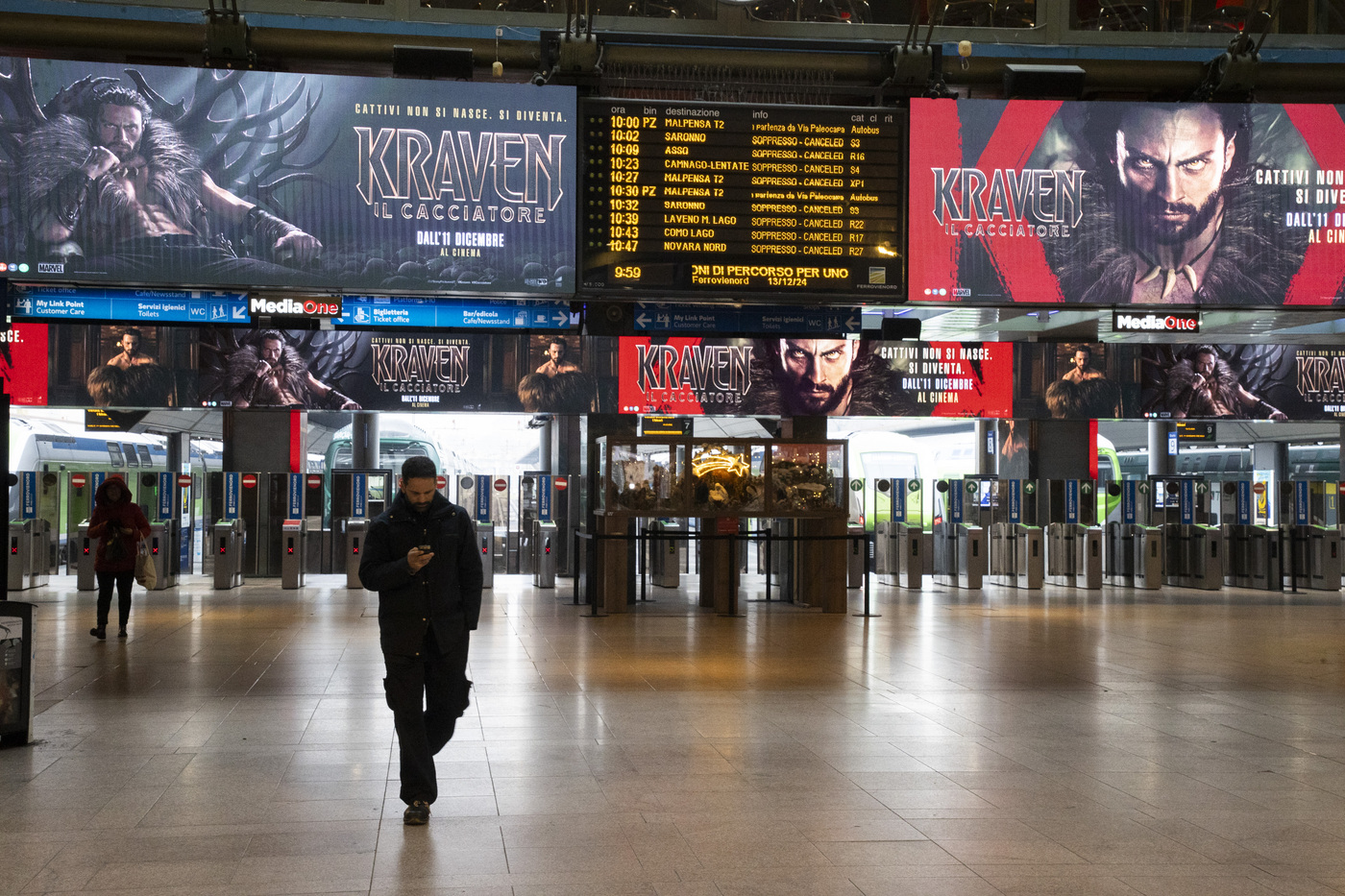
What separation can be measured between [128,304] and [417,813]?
7.19m

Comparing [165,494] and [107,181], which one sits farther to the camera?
[165,494]

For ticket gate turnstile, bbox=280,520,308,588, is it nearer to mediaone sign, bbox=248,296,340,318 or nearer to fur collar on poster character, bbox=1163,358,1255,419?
mediaone sign, bbox=248,296,340,318

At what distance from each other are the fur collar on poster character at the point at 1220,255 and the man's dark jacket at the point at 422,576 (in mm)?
7379

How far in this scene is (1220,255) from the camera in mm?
11047

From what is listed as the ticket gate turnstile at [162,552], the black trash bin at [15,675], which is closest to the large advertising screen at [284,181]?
the black trash bin at [15,675]

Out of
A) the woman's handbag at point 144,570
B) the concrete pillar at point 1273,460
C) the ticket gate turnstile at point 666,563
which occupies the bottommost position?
the ticket gate turnstile at point 666,563

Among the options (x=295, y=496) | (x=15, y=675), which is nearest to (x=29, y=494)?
(x=295, y=496)

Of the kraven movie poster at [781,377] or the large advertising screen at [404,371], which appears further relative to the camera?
the kraven movie poster at [781,377]

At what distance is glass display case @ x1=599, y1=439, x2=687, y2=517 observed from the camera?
45.9 feet

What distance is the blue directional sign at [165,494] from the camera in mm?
18078

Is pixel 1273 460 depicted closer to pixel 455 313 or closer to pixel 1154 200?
pixel 1154 200

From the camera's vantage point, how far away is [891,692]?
8375 mm

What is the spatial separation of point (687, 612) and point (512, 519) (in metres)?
8.89

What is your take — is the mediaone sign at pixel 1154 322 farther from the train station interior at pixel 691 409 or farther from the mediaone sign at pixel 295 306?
the mediaone sign at pixel 295 306
